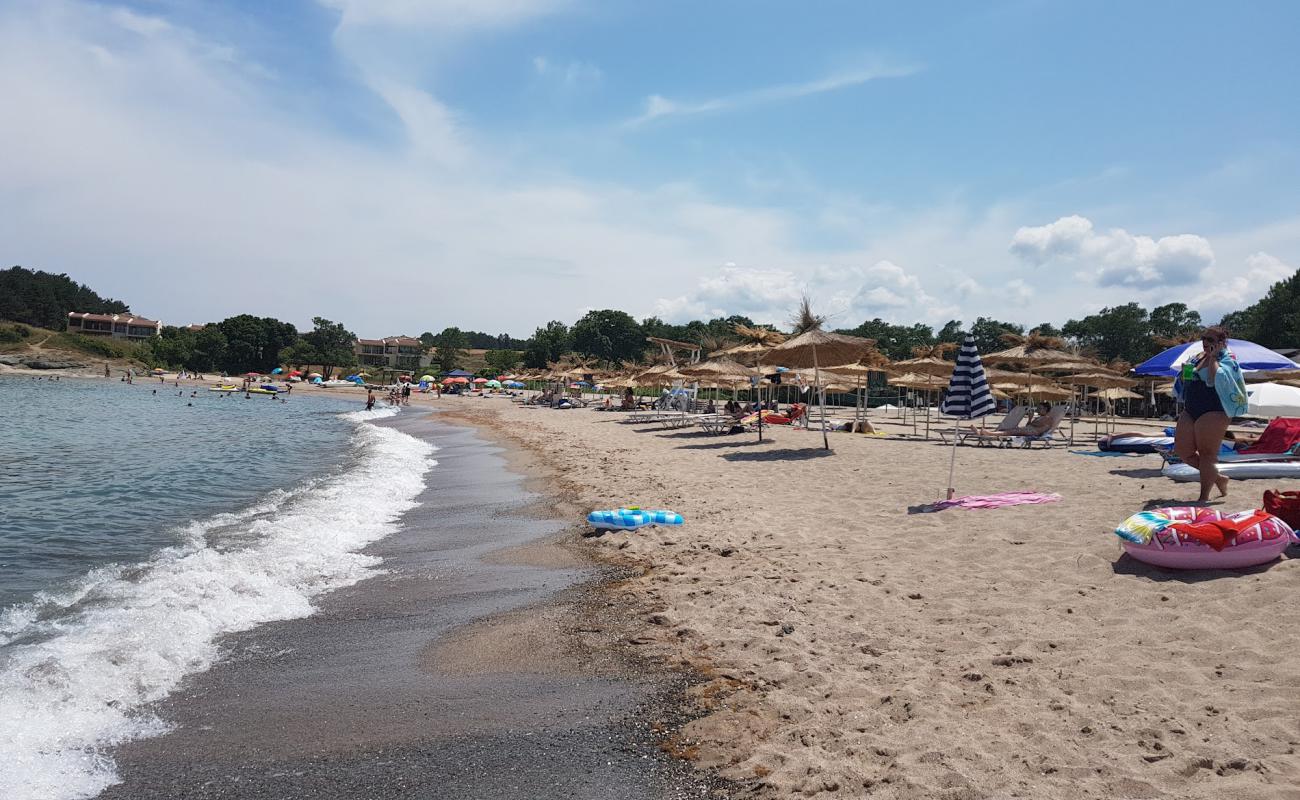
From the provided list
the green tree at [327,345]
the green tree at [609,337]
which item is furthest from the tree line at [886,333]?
the green tree at [327,345]

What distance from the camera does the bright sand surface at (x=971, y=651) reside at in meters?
2.96

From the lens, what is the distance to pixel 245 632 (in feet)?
17.3

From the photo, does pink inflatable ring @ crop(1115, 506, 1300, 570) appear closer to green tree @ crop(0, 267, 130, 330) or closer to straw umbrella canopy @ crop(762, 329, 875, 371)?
straw umbrella canopy @ crop(762, 329, 875, 371)

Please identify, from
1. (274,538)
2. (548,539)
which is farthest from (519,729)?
(274,538)

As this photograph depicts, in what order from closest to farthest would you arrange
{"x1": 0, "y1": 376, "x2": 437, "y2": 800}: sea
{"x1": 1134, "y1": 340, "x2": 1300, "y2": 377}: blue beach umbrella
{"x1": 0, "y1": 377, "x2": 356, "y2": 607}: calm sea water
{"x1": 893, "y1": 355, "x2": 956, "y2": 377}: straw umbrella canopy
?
1. {"x1": 0, "y1": 376, "x2": 437, "y2": 800}: sea
2. {"x1": 0, "y1": 377, "x2": 356, "y2": 607}: calm sea water
3. {"x1": 1134, "y1": 340, "x2": 1300, "y2": 377}: blue beach umbrella
4. {"x1": 893, "y1": 355, "x2": 956, "y2": 377}: straw umbrella canopy

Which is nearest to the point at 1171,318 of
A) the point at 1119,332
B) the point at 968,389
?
the point at 1119,332

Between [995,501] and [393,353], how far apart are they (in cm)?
12870

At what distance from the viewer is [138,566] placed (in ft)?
23.6

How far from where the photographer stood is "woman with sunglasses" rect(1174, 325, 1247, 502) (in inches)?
263

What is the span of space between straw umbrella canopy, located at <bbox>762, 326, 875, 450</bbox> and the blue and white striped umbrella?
5.35 meters

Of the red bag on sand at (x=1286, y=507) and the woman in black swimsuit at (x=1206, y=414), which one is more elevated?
the woman in black swimsuit at (x=1206, y=414)

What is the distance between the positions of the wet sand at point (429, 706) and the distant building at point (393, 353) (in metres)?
123

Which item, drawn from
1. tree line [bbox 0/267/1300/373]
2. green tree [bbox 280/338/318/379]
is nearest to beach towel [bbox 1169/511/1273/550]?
tree line [bbox 0/267/1300/373]

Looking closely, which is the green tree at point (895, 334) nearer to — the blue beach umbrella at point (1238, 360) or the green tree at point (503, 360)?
the green tree at point (503, 360)
